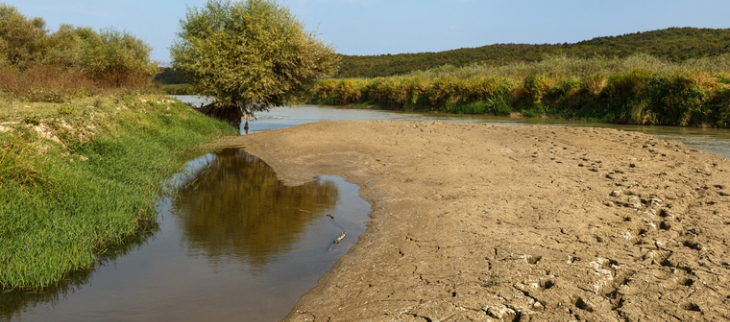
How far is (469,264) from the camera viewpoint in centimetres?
514

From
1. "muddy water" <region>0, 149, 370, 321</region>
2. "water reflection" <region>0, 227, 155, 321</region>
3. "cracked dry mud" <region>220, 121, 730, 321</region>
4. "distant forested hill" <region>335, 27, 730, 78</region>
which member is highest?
"distant forested hill" <region>335, 27, 730, 78</region>

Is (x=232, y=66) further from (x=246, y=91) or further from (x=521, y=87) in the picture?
(x=521, y=87)

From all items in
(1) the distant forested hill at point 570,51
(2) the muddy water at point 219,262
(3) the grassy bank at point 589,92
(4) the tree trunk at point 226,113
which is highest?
(1) the distant forested hill at point 570,51

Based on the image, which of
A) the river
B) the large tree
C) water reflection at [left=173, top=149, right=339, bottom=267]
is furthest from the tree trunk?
the river

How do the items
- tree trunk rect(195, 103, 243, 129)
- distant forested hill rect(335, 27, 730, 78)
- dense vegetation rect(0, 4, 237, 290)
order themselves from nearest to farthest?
dense vegetation rect(0, 4, 237, 290) → tree trunk rect(195, 103, 243, 129) → distant forested hill rect(335, 27, 730, 78)

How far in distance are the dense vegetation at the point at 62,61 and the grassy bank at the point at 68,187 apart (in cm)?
233

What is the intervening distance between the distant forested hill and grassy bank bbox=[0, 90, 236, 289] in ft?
107

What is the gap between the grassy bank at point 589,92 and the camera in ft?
72.2

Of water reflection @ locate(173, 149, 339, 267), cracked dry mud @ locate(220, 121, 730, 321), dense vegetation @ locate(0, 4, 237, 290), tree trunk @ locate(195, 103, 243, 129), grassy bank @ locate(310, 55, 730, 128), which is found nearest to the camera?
cracked dry mud @ locate(220, 121, 730, 321)

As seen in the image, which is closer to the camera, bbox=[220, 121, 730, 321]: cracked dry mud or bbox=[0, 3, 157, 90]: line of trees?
bbox=[220, 121, 730, 321]: cracked dry mud

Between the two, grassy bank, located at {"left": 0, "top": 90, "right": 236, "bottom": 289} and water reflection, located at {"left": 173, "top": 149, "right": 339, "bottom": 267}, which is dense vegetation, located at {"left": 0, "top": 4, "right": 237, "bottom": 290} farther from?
water reflection, located at {"left": 173, "top": 149, "right": 339, "bottom": 267}

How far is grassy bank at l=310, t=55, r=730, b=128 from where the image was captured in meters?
22.0

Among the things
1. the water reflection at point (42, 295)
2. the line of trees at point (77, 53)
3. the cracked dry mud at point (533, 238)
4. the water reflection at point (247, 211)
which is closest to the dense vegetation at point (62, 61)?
the line of trees at point (77, 53)

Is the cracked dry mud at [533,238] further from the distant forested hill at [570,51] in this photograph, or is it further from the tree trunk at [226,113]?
the distant forested hill at [570,51]
